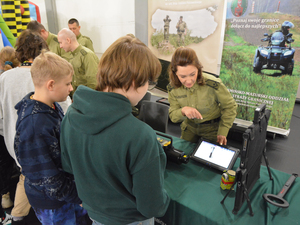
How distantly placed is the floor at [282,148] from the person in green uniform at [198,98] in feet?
4.43

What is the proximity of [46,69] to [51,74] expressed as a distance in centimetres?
3

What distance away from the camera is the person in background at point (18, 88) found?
55.0 inches

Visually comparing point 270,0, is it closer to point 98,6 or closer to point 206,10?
point 206,10

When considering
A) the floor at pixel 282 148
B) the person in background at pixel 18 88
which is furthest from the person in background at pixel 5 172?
the floor at pixel 282 148

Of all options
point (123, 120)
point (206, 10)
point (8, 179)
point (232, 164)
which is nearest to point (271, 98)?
point (206, 10)

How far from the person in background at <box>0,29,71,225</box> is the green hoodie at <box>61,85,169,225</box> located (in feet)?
2.54

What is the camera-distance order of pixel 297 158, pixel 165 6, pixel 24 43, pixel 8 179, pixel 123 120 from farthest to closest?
1. pixel 165 6
2. pixel 297 158
3. pixel 8 179
4. pixel 24 43
5. pixel 123 120

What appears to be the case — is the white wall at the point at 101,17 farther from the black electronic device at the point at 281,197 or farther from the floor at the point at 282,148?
the black electronic device at the point at 281,197

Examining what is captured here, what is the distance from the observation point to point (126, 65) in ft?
2.27

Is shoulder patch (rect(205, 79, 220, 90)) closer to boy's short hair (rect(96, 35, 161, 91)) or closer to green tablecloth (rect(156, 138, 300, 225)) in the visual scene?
green tablecloth (rect(156, 138, 300, 225))

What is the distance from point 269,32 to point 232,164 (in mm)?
2062

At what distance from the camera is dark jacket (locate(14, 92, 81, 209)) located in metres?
0.96

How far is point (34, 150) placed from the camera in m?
0.96

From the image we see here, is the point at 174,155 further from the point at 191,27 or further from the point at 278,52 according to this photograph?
the point at 191,27
